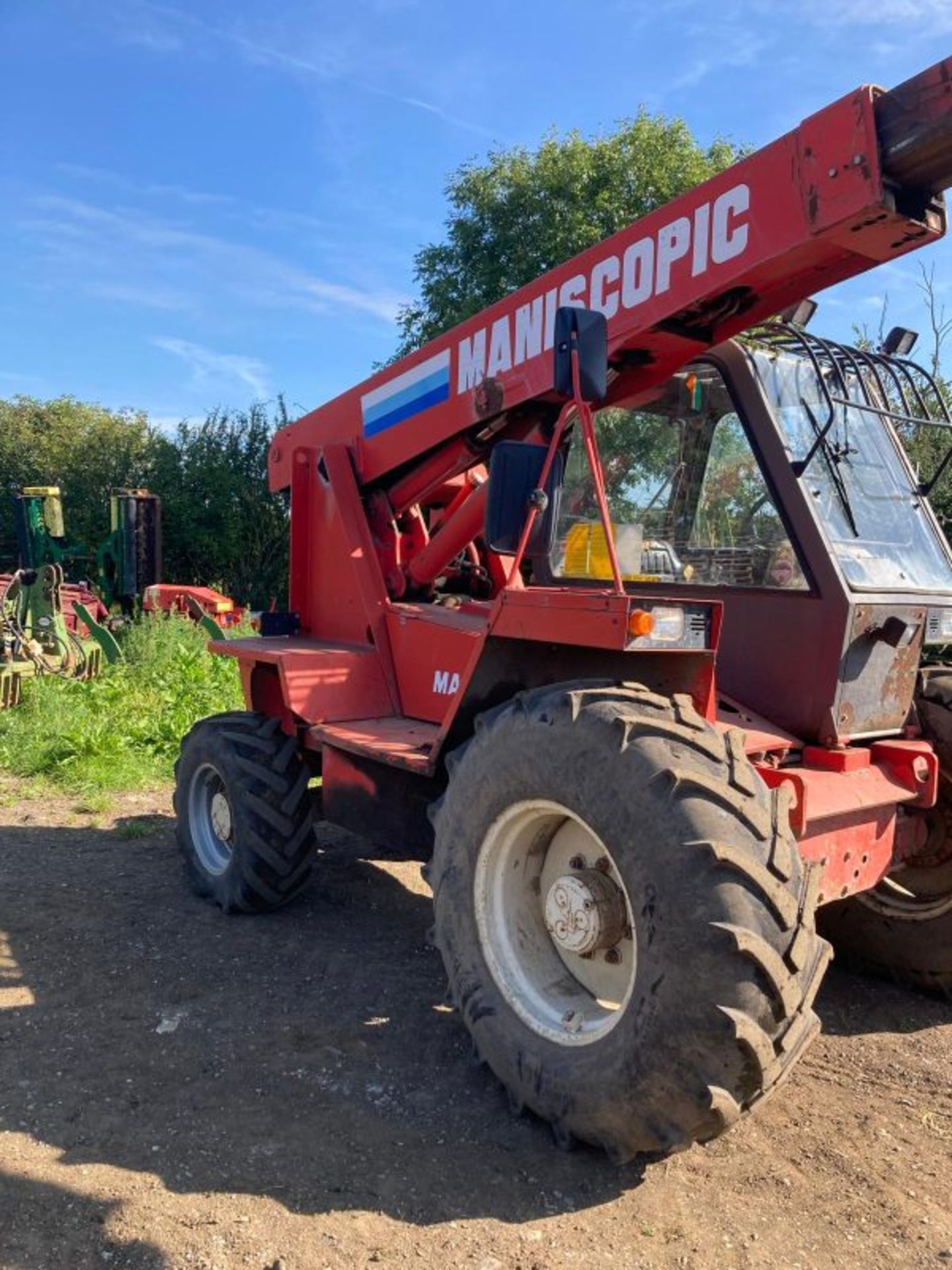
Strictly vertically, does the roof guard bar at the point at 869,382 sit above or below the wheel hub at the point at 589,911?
above

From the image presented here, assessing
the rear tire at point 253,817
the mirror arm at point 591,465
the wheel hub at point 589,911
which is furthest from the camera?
the rear tire at point 253,817

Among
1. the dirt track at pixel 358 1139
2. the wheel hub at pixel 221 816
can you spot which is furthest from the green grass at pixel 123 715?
the dirt track at pixel 358 1139

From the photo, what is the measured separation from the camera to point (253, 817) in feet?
14.9

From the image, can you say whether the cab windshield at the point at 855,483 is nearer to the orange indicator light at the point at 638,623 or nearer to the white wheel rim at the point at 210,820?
the orange indicator light at the point at 638,623

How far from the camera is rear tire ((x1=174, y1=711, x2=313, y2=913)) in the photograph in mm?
4547

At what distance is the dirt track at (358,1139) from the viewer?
245cm

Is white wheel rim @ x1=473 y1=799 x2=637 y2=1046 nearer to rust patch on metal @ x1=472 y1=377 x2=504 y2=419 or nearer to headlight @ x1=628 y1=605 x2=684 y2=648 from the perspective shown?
headlight @ x1=628 y1=605 x2=684 y2=648

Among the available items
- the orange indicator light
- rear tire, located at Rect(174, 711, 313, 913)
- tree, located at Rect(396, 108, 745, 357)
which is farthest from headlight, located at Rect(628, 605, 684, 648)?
tree, located at Rect(396, 108, 745, 357)

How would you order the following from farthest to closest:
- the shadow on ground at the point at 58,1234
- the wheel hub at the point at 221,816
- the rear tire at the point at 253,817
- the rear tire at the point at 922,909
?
the wheel hub at the point at 221,816, the rear tire at the point at 253,817, the rear tire at the point at 922,909, the shadow on ground at the point at 58,1234

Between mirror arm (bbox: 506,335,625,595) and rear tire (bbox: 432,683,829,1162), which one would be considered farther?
mirror arm (bbox: 506,335,625,595)

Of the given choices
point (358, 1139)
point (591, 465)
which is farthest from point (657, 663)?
point (358, 1139)

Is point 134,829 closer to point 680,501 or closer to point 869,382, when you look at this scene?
point 680,501

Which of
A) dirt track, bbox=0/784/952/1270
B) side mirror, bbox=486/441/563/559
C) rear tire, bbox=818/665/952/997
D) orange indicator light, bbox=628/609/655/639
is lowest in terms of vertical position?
dirt track, bbox=0/784/952/1270

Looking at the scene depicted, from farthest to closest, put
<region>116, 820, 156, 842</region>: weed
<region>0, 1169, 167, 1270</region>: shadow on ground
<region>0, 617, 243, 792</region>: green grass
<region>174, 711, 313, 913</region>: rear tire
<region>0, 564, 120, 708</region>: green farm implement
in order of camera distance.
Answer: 1. <region>0, 564, 120, 708</region>: green farm implement
2. <region>0, 617, 243, 792</region>: green grass
3. <region>116, 820, 156, 842</region>: weed
4. <region>174, 711, 313, 913</region>: rear tire
5. <region>0, 1169, 167, 1270</region>: shadow on ground
